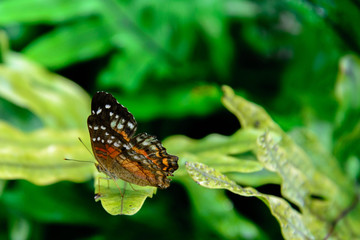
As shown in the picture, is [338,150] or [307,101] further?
[307,101]

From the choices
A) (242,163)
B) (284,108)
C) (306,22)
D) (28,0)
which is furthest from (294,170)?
(28,0)

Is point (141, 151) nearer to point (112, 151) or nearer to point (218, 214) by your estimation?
point (112, 151)

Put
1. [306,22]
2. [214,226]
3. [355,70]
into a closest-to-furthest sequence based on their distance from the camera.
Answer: [214,226]
[355,70]
[306,22]

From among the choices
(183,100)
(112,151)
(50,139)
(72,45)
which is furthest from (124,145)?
(72,45)

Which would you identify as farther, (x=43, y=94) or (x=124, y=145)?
(x=43, y=94)

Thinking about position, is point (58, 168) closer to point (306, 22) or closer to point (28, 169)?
point (28, 169)

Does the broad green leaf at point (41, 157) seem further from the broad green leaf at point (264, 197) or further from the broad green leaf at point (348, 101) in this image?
the broad green leaf at point (348, 101)

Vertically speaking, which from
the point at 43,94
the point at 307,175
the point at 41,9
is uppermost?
the point at 307,175
